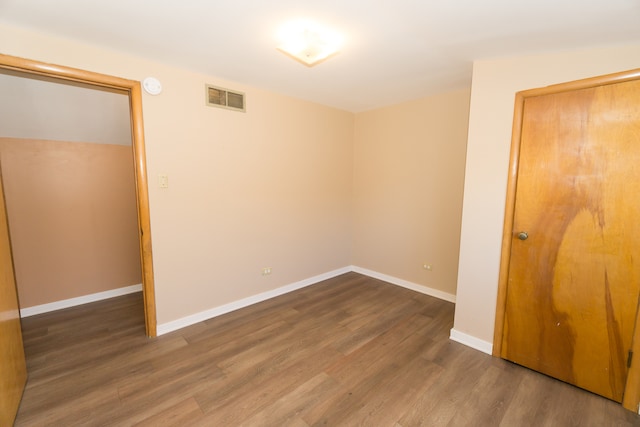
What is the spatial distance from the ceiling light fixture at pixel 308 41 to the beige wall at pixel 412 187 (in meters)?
1.75

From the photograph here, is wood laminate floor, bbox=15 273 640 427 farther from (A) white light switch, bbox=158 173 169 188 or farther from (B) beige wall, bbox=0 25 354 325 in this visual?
(A) white light switch, bbox=158 173 169 188

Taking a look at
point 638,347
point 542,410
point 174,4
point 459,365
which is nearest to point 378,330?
point 459,365

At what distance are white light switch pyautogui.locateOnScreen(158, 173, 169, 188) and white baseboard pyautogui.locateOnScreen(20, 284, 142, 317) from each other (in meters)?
1.91

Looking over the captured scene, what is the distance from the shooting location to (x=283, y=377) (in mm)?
1951

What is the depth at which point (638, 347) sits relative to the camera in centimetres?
168

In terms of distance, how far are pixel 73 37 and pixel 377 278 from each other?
155 inches

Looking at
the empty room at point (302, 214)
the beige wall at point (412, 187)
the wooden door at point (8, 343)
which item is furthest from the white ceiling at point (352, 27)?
the wooden door at point (8, 343)

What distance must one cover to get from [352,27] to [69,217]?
11.5ft

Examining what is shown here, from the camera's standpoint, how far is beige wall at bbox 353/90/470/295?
3.10 meters

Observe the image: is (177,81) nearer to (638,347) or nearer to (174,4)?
(174,4)

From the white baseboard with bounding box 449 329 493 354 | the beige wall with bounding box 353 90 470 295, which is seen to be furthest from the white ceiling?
the white baseboard with bounding box 449 329 493 354

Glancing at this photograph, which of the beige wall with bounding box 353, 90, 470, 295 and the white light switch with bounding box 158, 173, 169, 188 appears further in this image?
the beige wall with bounding box 353, 90, 470, 295

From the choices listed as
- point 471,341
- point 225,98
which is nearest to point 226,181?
point 225,98

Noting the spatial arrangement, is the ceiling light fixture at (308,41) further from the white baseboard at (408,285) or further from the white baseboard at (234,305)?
the white baseboard at (408,285)
